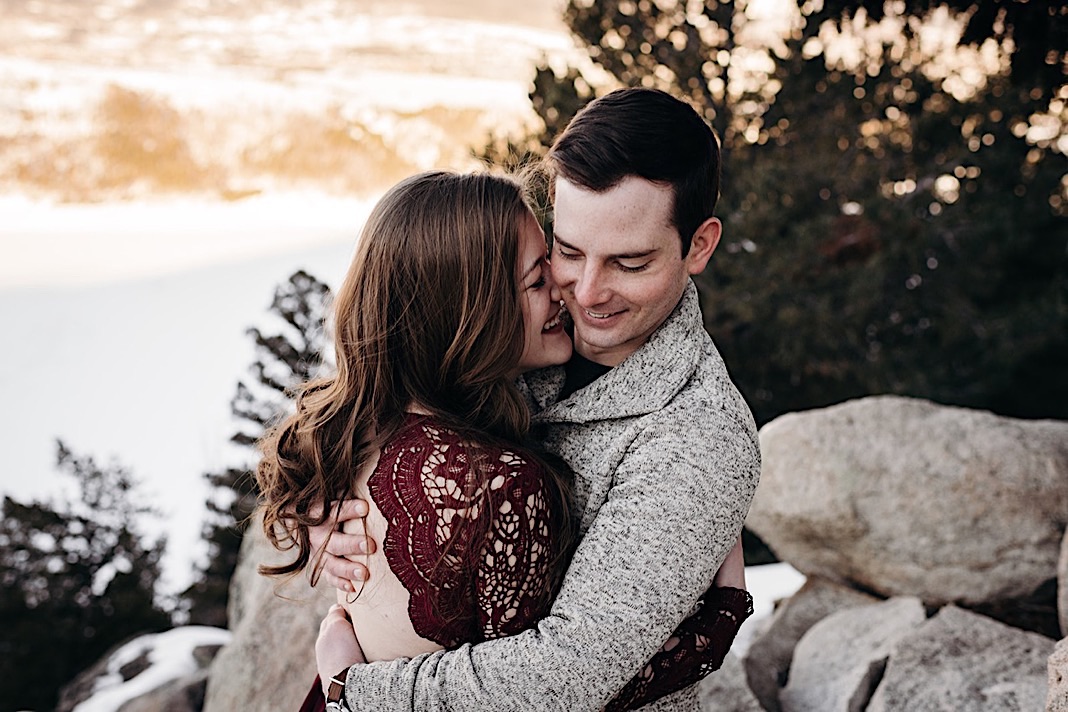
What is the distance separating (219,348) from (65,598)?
7814 mm

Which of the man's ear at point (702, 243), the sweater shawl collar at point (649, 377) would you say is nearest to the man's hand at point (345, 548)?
the sweater shawl collar at point (649, 377)

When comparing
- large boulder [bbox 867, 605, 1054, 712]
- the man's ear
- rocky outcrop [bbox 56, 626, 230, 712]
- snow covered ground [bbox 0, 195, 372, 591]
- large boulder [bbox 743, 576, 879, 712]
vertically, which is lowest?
snow covered ground [bbox 0, 195, 372, 591]

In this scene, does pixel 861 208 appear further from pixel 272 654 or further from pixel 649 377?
pixel 649 377

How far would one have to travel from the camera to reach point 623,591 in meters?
1.49

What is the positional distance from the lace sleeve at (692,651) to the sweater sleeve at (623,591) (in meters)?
0.12

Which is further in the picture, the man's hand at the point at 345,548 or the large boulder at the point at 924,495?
the large boulder at the point at 924,495

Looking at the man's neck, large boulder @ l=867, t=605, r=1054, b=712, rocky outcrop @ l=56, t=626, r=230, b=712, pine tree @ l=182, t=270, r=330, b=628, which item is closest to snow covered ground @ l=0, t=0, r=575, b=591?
pine tree @ l=182, t=270, r=330, b=628

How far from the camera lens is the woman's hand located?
5.77 feet

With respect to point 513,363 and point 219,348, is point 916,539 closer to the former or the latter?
point 513,363

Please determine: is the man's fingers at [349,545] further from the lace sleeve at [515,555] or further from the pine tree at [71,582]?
the pine tree at [71,582]

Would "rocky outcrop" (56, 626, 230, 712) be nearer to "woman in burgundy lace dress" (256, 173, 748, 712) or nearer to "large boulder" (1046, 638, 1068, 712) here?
"woman in burgundy lace dress" (256, 173, 748, 712)

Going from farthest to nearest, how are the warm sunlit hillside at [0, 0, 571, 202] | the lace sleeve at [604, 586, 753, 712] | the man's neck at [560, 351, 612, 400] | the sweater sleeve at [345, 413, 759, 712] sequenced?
the warm sunlit hillside at [0, 0, 571, 202] → the man's neck at [560, 351, 612, 400] → the lace sleeve at [604, 586, 753, 712] → the sweater sleeve at [345, 413, 759, 712]

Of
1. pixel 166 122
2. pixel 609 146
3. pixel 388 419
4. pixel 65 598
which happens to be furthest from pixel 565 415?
pixel 166 122

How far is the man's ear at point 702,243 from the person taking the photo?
1.76 meters
